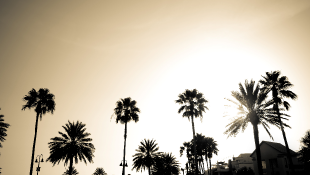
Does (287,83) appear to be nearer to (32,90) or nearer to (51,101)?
(51,101)

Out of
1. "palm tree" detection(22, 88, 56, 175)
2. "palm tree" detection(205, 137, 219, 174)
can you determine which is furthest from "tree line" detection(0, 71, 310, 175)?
"palm tree" detection(205, 137, 219, 174)

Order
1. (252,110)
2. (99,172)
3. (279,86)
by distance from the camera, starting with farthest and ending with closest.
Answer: (99,172) < (279,86) < (252,110)

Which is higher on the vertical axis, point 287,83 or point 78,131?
point 287,83

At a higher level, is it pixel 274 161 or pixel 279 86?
pixel 279 86

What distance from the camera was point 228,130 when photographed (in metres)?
24.0

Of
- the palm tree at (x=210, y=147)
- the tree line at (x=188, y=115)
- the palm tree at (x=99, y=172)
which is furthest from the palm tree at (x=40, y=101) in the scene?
the palm tree at (x=99, y=172)

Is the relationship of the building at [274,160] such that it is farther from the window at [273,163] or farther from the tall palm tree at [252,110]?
the tall palm tree at [252,110]

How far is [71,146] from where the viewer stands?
3397 centimetres

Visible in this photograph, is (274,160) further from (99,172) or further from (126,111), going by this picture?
(99,172)

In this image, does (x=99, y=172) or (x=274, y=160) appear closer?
(x=274, y=160)

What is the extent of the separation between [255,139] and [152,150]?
2869 centimetres

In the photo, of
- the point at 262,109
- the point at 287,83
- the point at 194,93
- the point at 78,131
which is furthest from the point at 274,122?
the point at 78,131

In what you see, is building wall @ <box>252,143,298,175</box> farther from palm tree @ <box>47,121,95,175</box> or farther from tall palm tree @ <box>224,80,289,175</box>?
palm tree @ <box>47,121,95,175</box>

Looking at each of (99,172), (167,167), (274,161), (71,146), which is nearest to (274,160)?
(274,161)
